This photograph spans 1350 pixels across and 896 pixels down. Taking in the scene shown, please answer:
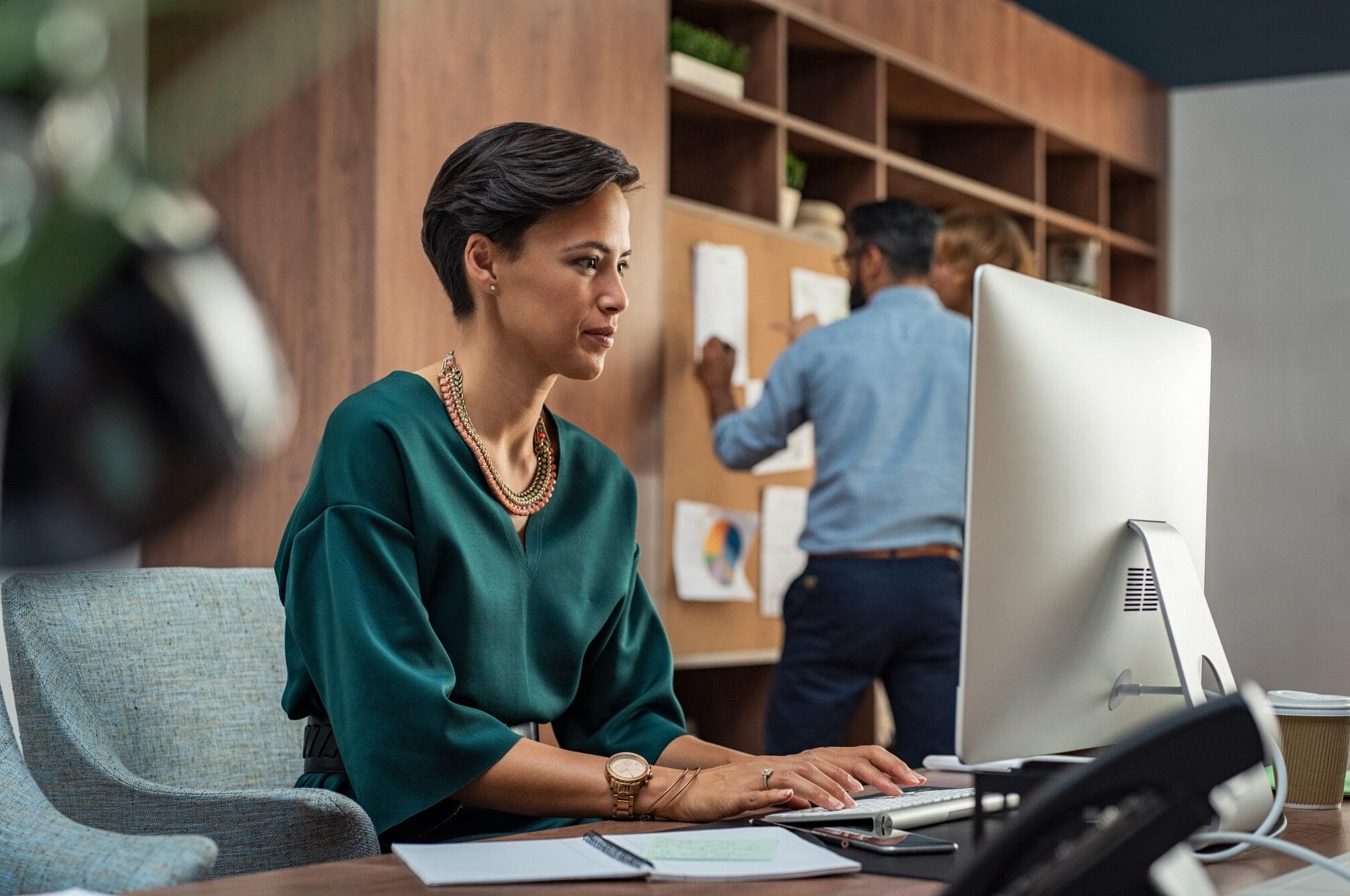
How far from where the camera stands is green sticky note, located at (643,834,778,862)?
3.40ft

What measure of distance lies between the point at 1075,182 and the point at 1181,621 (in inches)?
158

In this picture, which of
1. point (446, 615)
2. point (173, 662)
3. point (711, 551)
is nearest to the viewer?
point (446, 615)

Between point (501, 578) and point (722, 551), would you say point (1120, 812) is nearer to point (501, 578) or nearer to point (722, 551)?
point (501, 578)

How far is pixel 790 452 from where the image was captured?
11.4 ft

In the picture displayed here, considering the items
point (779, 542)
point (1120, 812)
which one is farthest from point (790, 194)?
point (1120, 812)

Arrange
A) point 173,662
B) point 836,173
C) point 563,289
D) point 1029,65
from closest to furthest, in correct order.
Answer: point 563,289 < point 173,662 < point 836,173 < point 1029,65

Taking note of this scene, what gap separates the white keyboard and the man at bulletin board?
1.57 m

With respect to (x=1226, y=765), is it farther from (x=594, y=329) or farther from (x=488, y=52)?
(x=488, y=52)

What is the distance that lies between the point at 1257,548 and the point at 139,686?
3918 mm

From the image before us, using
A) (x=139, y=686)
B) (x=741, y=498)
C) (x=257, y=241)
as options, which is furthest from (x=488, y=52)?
(x=139, y=686)

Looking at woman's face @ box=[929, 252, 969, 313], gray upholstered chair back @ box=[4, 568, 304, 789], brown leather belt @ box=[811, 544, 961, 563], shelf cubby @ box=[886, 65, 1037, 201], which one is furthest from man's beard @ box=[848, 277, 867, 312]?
gray upholstered chair back @ box=[4, 568, 304, 789]

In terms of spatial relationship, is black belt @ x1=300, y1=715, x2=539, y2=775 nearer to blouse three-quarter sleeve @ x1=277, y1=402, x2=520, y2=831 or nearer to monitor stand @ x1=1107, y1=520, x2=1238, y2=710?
blouse three-quarter sleeve @ x1=277, y1=402, x2=520, y2=831

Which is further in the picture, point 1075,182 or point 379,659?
point 1075,182

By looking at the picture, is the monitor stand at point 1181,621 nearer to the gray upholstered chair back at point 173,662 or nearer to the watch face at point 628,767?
the watch face at point 628,767
